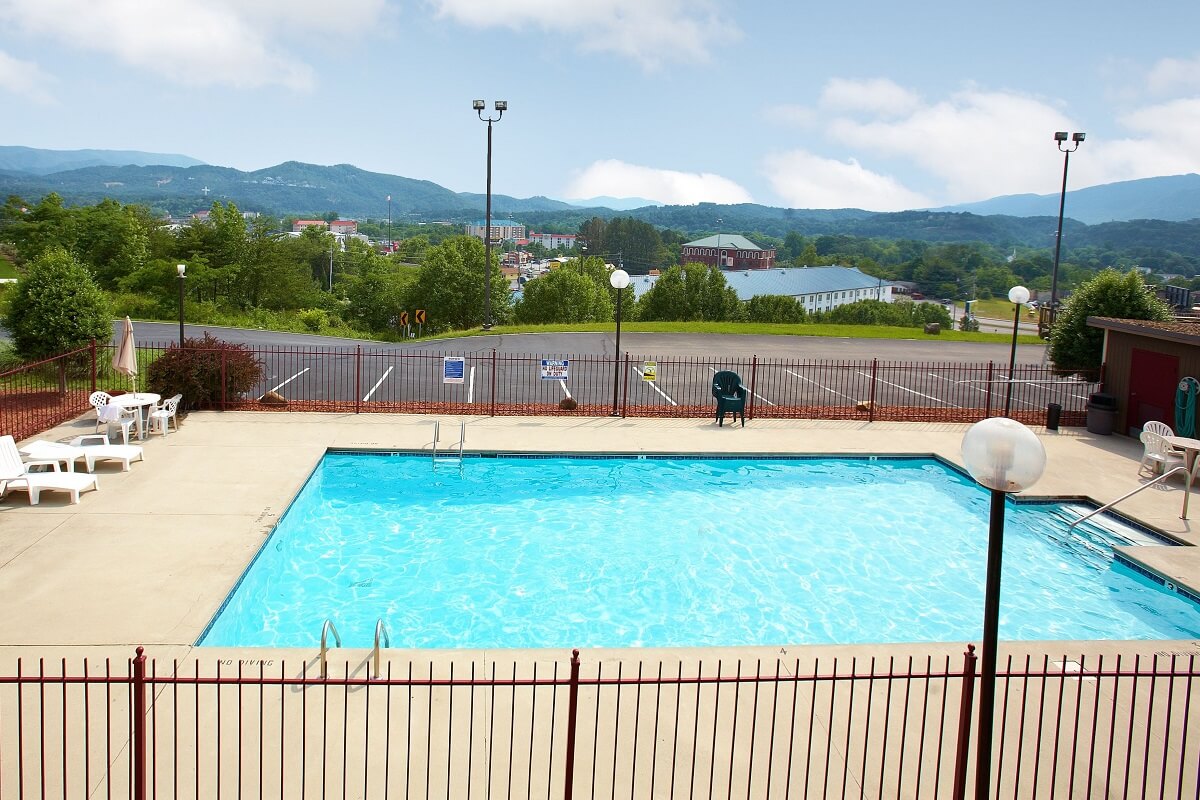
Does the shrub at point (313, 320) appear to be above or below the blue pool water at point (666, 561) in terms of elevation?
above

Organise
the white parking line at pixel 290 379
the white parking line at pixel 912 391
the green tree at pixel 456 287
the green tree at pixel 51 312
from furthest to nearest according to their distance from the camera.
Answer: the green tree at pixel 456 287, the white parking line at pixel 912 391, the white parking line at pixel 290 379, the green tree at pixel 51 312

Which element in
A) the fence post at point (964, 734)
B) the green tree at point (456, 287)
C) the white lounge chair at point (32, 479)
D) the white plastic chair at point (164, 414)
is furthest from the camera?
the green tree at point (456, 287)

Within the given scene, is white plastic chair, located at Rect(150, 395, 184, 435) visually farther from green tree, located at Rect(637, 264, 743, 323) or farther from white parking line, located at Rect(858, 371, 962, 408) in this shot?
green tree, located at Rect(637, 264, 743, 323)

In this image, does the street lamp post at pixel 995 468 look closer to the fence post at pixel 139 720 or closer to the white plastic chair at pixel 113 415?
the fence post at pixel 139 720

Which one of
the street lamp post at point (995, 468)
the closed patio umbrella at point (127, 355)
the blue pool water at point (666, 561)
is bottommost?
the blue pool water at point (666, 561)

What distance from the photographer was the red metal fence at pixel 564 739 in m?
6.16

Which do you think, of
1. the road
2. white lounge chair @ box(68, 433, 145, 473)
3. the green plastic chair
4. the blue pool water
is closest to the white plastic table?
white lounge chair @ box(68, 433, 145, 473)

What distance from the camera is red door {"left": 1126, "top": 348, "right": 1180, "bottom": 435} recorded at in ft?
58.6

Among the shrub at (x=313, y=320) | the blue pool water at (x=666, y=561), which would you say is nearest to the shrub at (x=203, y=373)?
the blue pool water at (x=666, y=561)

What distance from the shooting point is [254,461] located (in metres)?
15.0

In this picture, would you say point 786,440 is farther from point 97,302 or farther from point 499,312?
point 499,312

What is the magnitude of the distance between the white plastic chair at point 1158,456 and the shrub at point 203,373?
660 inches

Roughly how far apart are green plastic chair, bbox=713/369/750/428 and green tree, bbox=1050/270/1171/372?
9077 millimetres

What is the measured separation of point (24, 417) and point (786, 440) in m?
14.3
